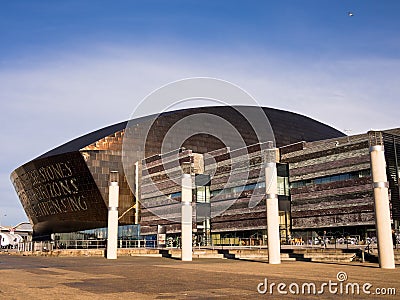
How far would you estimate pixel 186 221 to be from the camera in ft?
110

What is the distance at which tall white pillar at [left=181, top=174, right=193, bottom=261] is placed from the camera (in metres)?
32.2

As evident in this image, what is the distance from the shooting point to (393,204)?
172 ft

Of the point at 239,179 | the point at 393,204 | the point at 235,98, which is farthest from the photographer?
the point at 239,179

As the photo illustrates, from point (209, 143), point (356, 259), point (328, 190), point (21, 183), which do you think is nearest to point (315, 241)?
point (328, 190)

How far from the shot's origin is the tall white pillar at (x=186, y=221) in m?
32.2

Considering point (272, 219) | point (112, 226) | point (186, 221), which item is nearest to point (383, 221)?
point (272, 219)

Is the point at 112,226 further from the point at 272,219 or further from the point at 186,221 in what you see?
the point at 272,219

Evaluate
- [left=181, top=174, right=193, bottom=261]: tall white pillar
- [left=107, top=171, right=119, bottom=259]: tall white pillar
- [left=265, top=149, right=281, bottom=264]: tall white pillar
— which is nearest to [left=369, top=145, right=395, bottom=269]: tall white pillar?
[left=265, top=149, right=281, bottom=264]: tall white pillar

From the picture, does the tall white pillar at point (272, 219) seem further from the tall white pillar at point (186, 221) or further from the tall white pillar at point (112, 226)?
the tall white pillar at point (112, 226)

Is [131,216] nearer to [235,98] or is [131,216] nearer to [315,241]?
[315,241]

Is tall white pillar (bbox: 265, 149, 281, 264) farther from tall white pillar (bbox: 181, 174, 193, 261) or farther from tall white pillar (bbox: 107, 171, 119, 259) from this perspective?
tall white pillar (bbox: 107, 171, 119, 259)

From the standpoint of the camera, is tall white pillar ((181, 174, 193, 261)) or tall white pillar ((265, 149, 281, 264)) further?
tall white pillar ((181, 174, 193, 261))

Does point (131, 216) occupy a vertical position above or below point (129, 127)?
below

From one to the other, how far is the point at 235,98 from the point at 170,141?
54.2m
